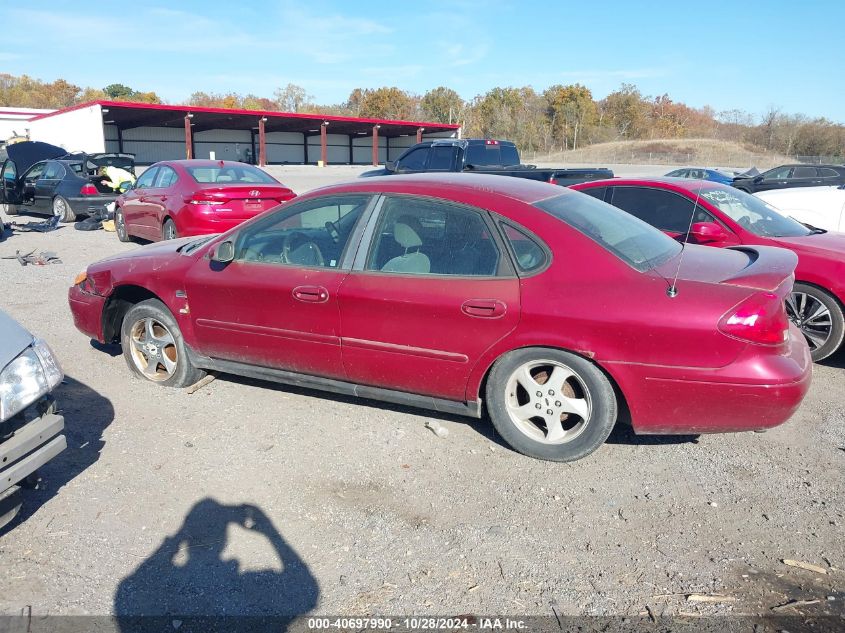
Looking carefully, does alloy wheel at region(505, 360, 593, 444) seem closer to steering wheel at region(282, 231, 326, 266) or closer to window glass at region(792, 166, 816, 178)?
steering wheel at region(282, 231, 326, 266)

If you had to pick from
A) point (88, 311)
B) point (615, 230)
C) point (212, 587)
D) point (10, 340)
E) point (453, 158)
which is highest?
point (453, 158)

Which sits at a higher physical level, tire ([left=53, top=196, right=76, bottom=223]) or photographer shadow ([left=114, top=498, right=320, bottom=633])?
tire ([left=53, top=196, right=76, bottom=223])

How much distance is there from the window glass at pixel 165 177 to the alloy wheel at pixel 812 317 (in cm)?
865

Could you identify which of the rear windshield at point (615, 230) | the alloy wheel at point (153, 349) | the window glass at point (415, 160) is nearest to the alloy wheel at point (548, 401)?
the rear windshield at point (615, 230)

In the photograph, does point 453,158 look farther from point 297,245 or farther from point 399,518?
point 399,518

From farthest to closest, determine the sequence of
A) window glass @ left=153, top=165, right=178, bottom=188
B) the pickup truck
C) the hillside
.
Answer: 1. the hillside
2. the pickup truck
3. window glass @ left=153, top=165, right=178, bottom=188

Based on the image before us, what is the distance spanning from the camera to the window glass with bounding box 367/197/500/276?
401 cm

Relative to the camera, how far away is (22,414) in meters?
3.11

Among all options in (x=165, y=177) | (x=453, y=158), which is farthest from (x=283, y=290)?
(x=453, y=158)

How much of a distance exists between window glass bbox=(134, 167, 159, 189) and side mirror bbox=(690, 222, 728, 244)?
8.65 meters

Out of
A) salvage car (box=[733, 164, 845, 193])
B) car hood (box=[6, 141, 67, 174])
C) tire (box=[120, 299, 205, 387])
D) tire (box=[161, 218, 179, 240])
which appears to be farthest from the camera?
salvage car (box=[733, 164, 845, 193])

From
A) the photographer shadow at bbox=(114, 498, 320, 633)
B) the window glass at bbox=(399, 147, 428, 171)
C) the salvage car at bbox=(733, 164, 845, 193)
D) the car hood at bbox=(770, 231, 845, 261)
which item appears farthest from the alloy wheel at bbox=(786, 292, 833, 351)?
the salvage car at bbox=(733, 164, 845, 193)

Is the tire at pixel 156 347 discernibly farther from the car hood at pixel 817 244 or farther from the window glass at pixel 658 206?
the car hood at pixel 817 244

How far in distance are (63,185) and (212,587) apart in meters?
14.3
